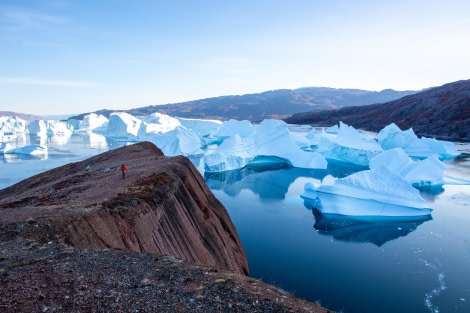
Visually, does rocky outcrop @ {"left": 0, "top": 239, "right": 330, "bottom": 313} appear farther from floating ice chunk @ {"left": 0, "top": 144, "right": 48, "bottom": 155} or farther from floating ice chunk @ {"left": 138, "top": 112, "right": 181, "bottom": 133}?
floating ice chunk @ {"left": 138, "top": 112, "right": 181, "bottom": 133}

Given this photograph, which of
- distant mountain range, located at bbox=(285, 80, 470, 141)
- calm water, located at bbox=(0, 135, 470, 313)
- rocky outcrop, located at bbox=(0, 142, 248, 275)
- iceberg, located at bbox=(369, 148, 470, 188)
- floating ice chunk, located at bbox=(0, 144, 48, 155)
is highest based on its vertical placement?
distant mountain range, located at bbox=(285, 80, 470, 141)

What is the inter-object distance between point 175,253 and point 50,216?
91.9 inches

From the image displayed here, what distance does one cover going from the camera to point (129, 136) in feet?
147

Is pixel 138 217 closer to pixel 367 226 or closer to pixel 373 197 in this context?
pixel 367 226

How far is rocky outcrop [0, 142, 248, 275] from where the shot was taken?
5.45 m

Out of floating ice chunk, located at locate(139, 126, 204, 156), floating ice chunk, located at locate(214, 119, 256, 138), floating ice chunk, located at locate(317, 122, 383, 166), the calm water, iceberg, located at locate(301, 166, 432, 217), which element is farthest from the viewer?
floating ice chunk, located at locate(214, 119, 256, 138)

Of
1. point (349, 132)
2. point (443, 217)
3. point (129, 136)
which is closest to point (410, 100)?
point (349, 132)

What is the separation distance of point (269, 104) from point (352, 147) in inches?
3711

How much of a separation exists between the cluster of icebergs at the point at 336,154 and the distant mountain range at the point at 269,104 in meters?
60.8

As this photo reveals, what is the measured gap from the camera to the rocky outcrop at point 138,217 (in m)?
5.45

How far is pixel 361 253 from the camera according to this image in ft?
34.4

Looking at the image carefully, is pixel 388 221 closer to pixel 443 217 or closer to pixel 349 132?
pixel 443 217

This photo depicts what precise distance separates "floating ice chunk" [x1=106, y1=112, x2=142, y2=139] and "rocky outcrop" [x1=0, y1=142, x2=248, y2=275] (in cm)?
3558

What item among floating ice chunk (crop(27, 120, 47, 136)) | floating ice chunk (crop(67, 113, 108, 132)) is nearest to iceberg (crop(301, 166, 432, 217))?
floating ice chunk (crop(27, 120, 47, 136))
